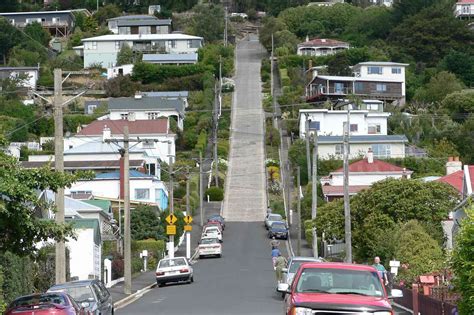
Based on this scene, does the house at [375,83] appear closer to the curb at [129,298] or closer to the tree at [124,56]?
the tree at [124,56]

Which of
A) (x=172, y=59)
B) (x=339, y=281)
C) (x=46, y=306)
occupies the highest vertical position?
(x=172, y=59)

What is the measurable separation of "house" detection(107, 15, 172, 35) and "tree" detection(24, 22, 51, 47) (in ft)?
30.2

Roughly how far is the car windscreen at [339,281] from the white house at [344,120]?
95.0 m

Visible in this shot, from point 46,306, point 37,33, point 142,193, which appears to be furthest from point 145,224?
point 37,33

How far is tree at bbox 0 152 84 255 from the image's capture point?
2692 cm

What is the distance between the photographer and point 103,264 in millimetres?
61688

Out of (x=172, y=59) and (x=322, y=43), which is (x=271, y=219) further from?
(x=322, y=43)

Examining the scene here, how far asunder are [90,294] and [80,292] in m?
0.30

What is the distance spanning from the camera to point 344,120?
11900 centimetres

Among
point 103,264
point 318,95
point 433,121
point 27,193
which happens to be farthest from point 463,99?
point 27,193

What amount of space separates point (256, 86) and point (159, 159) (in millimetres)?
46483

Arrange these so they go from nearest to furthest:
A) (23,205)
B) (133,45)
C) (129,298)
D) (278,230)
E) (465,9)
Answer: (23,205) → (129,298) → (278,230) → (133,45) → (465,9)

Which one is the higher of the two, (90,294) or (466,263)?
(466,263)

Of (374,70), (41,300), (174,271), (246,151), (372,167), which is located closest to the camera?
(41,300)
